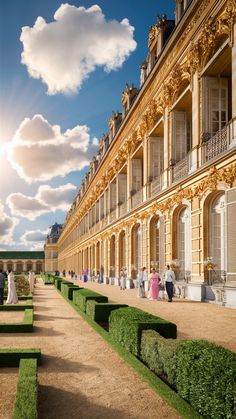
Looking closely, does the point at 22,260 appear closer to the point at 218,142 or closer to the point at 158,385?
the point at 218,142

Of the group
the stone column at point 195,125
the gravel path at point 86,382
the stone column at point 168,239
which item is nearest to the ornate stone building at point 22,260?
the stone column at point 168,239

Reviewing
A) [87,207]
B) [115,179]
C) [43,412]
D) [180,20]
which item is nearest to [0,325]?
[43,412]

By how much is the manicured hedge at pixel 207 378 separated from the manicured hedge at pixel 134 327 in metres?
2.25

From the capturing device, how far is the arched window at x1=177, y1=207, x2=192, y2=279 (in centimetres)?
2133

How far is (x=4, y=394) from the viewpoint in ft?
19.6

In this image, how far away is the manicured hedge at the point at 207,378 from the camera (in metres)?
4.52

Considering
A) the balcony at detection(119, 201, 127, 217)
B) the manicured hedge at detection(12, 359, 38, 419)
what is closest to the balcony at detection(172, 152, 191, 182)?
the balcony at detection(119, 201, 127, 217)

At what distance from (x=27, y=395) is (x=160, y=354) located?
7.03 feet

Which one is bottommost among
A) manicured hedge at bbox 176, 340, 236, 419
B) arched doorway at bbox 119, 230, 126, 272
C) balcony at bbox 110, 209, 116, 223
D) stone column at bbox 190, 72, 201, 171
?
manicured hedge at bbox 176, 340, 236, 419

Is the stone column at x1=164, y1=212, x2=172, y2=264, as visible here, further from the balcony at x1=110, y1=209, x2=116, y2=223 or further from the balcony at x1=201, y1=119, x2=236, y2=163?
the balcony at x1=110, y1=209, x2=116, y2=223

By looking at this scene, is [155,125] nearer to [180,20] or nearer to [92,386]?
[180,20]

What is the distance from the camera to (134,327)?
26.5 ft

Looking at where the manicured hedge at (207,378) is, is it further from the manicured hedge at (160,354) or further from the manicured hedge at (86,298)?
the manicured hedge at (86,298)

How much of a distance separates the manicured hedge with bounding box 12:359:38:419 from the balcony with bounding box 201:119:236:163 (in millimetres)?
11749
